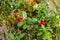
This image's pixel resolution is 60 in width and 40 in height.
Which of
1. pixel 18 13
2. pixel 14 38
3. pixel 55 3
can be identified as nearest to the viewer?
pixel 14 38

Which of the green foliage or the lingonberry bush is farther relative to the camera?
the lingonberry bush

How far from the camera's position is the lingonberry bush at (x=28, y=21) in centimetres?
267

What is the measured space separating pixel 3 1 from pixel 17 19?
0.37m

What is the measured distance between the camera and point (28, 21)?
273 cm

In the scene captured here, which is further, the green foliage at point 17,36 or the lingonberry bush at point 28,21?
the lingonberry bush at point 28,21

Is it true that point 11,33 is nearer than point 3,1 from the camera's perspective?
Yes

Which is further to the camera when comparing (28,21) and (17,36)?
(28,21)

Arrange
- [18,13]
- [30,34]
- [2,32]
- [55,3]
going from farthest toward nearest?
[55,3]
[18,13]
[30,34]
[2,32]

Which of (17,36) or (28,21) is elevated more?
(28,21)

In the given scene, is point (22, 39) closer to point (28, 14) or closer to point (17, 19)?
point (17, 19)

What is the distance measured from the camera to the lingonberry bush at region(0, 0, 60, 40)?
2.67 m

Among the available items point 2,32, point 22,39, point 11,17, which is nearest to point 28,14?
point 11,17

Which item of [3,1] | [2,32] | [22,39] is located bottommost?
[22,39]

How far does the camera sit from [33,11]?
10.2 feet
